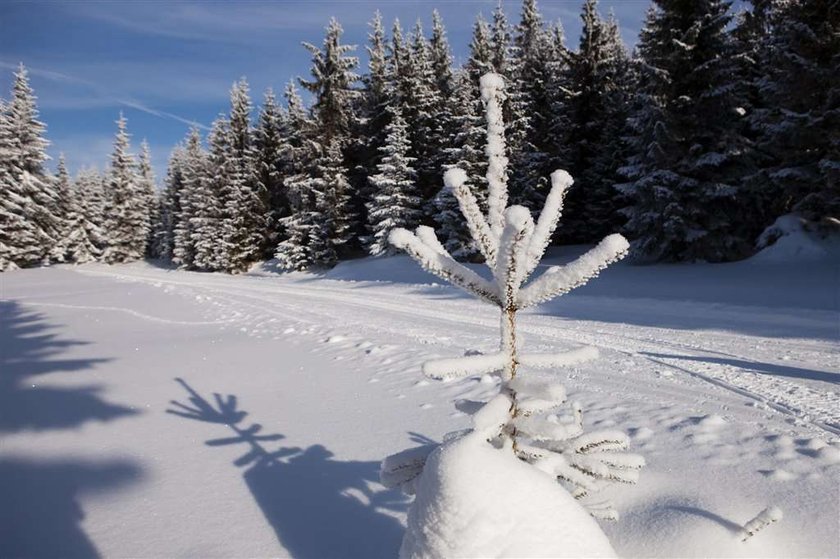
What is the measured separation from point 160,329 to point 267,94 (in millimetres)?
30985

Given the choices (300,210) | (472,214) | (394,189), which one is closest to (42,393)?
(472,214)

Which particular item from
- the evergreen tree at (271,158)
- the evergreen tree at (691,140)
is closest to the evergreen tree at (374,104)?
the evergreen tree at (271,158)

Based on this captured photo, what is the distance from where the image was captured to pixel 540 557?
1.36m

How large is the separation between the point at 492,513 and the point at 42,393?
697cm

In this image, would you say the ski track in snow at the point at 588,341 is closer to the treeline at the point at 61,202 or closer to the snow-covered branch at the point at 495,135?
the snow-covered branch at the point at 495,135

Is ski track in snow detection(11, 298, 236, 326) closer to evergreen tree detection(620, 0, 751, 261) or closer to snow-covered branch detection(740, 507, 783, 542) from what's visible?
snow-covered branch detection(740, 507, 783, 542)

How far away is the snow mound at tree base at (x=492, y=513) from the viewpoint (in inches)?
54.0

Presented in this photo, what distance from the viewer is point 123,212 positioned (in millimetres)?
46562

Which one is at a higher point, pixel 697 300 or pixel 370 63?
pixel 370 63

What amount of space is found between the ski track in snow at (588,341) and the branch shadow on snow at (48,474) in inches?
136

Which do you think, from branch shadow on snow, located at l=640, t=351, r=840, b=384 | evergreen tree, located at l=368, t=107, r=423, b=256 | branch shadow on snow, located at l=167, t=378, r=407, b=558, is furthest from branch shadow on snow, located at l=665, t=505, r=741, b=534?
evergreen tree, located at l=368, t=107, r=423, b=256

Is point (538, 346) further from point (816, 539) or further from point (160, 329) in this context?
point (160, 329)

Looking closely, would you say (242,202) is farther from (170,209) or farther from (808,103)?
(808,103)

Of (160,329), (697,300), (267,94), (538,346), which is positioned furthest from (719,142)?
(267,94)
